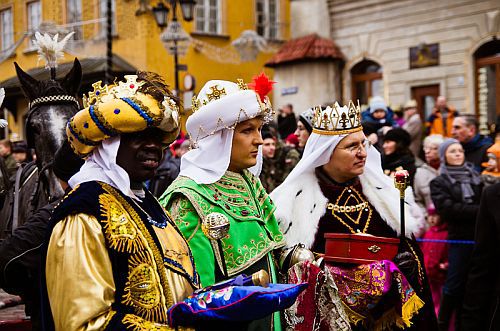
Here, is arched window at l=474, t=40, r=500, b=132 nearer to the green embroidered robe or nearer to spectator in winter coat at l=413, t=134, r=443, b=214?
spectator in winter coat at l=413, t=134, r=443, b=214

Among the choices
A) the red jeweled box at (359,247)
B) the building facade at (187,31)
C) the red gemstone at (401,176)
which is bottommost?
the red jeweled box at (359,247)

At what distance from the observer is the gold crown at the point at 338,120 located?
4.90 meters

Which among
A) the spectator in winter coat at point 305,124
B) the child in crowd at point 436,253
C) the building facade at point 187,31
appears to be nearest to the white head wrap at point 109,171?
the spectator in winter coat at point 305,124

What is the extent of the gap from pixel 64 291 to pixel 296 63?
17630 millimetres

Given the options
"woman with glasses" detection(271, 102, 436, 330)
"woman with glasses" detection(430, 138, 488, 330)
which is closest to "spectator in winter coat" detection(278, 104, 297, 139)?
"woman with glasses" detection(430, 138, 488, 330)

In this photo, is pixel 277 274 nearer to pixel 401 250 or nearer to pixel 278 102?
pixel 401 250

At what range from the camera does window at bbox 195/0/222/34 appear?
2542 cm

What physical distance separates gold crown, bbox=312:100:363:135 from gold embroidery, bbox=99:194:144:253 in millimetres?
2239

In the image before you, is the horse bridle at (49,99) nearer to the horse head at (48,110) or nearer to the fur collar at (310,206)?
the horse head at (48,110)

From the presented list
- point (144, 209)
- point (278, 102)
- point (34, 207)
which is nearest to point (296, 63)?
point (278, 102)

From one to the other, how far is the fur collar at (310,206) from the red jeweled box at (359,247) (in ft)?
0.88

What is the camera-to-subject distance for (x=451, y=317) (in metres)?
7.79

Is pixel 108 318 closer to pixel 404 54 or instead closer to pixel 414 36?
pixel 414 36

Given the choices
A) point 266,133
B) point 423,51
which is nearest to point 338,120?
point 266,133
